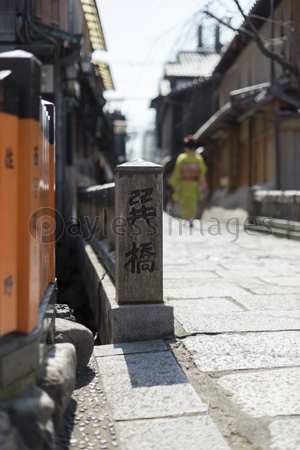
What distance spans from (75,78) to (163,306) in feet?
33.8

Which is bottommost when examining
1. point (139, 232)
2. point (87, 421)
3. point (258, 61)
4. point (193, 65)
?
point (87, 421)

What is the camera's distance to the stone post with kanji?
318 cm

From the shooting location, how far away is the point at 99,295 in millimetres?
4312

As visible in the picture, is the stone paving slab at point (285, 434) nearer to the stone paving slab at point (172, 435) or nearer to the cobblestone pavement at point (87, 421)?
the stone paving slab at point (172, 435)

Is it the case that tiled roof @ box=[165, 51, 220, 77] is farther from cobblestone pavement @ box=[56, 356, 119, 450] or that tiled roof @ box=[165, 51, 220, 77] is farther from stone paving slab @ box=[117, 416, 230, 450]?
stone paving slab @ box=[117, 416, 230, 450]

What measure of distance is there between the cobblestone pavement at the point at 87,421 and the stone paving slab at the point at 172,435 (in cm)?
7

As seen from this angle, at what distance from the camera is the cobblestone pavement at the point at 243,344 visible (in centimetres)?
208

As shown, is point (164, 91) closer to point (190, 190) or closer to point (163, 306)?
point (190, 190)

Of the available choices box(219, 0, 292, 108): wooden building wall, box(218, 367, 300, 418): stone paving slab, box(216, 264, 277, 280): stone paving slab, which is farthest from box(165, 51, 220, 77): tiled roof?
box(218, 367, 300, 418): stone paving slab

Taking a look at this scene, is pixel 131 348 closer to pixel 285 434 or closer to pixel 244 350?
pixel 244 350

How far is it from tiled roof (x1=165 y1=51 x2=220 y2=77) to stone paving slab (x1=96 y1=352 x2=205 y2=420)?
28795 millimetres

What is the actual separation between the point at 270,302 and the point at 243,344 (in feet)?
4.26

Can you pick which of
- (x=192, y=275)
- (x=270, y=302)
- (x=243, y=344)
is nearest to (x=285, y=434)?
(x=243, y=344)

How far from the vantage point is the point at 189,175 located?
1185 cm
